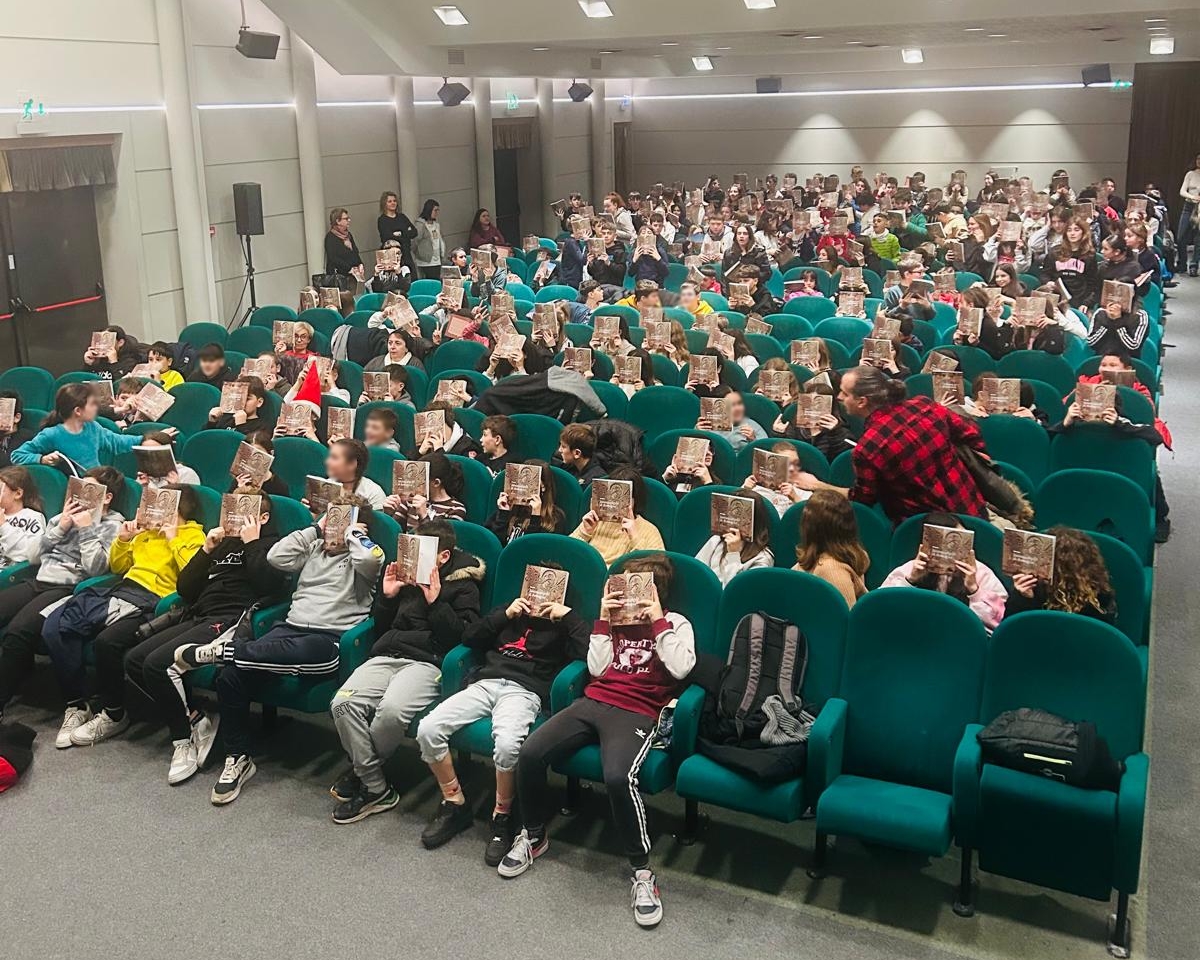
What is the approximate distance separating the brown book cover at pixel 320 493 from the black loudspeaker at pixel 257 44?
8012 millimetres

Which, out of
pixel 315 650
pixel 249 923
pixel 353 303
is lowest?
pixel 249 923

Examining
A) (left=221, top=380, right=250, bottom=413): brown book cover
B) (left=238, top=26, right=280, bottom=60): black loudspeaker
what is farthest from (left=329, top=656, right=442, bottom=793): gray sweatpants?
(left=238, top=26, right=280, bottom=60): black loudspeaker

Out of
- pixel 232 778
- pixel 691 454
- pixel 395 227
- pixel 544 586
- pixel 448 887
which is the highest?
pixel 395 227

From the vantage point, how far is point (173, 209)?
11.4 metres

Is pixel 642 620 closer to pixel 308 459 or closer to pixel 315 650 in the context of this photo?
pixel 315 650

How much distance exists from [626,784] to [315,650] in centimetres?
144

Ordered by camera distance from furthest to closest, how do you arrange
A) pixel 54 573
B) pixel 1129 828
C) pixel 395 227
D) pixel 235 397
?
pixel 395 227, pixel 235 397, pixel 54 573, pixel 1129 828

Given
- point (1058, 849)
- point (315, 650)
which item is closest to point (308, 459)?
point (315, 650)

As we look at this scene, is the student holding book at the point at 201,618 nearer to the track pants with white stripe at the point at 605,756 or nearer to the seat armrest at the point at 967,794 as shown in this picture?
the track pants with white stripe at the point at 605,756

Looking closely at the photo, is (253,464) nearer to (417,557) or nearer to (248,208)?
(417,557)

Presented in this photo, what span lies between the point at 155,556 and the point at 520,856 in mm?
2288

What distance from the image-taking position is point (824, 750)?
389cm

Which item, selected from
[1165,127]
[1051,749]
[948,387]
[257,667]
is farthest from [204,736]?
[1165,127]

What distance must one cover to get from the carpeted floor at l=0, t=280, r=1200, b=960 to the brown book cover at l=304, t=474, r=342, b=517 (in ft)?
3.61
